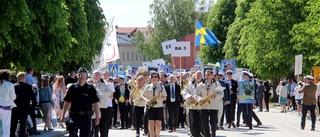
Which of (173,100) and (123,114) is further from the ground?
(173,100)

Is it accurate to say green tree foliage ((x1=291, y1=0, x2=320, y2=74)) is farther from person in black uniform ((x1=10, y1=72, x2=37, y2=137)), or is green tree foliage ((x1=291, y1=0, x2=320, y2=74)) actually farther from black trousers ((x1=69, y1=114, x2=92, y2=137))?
black trousers ((x1=69, y1=114, x2=92, y2=137))

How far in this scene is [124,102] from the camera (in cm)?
2562

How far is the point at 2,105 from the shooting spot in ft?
51.6

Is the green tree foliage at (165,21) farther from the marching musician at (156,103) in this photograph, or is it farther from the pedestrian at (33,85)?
the marching musician at (156,103)

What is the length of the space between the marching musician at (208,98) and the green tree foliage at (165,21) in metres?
79.7

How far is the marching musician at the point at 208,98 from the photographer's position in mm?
16297

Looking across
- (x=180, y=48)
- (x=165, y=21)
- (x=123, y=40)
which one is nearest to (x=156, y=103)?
(x=180, y=48)

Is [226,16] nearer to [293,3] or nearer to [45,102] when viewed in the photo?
[293,3]

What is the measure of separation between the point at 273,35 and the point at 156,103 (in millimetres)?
33602

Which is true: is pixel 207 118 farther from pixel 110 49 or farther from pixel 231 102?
pixel 110 49

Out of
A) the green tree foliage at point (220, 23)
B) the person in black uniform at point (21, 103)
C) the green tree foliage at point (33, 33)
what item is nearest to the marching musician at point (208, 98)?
the person in black uniform at point (21, 103)

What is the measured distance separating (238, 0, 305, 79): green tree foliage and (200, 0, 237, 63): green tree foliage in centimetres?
2728

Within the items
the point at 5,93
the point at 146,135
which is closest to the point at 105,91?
the point at 5,93

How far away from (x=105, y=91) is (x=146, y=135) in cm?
406
